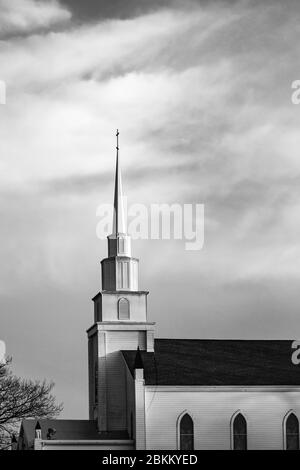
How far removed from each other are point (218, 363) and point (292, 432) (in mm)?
7265

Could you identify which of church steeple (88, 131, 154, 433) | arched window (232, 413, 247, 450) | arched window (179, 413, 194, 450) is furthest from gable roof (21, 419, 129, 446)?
arched window (232, 413, 247, 450)

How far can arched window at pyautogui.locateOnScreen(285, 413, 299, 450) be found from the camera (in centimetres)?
8989

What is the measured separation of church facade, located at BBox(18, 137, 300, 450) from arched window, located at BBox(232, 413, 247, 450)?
0.07m

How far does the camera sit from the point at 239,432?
293 feet

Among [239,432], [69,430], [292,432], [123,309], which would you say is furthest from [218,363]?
[69,430]

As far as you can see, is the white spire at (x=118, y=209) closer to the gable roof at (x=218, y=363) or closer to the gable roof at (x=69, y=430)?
the gable roof at (x=218, y=363)

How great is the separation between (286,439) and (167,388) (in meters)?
9.28

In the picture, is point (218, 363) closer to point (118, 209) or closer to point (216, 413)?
point (216, 413)

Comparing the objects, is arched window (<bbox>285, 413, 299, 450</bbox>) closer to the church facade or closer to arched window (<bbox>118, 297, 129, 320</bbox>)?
the church facade

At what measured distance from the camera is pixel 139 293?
3723 inches

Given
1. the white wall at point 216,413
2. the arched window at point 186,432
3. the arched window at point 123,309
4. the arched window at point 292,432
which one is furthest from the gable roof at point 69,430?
the arched window at point 292,432

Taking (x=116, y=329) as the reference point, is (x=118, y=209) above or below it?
above

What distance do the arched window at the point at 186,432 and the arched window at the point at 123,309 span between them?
9.54m
